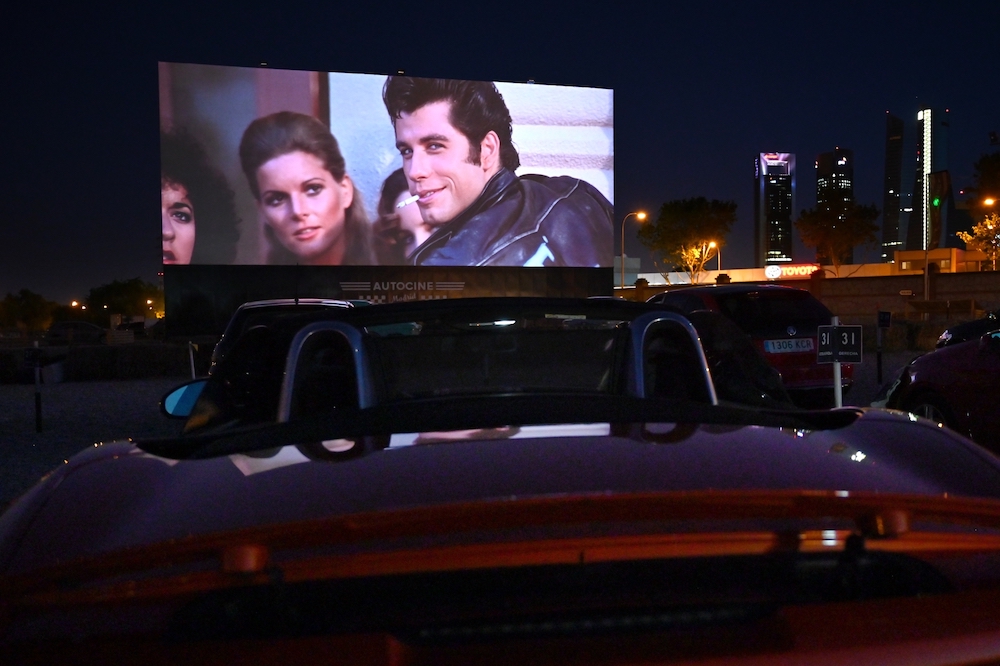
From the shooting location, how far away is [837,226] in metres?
69.1

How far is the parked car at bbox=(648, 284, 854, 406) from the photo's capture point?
10336 millimetres

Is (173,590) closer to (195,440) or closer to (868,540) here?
(868,540)

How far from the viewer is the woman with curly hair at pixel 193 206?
95.9 ft

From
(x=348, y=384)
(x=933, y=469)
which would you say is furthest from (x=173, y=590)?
(x=348, y=384)

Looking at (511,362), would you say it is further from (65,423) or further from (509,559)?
(509,559)

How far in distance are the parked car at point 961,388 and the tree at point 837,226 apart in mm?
65493

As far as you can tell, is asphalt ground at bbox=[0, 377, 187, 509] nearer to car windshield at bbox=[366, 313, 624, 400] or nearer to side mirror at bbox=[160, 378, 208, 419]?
side mirror at bbox=[160, 378, 208, 419]

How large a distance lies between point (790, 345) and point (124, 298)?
126454mm

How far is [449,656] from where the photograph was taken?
1011 millimetres

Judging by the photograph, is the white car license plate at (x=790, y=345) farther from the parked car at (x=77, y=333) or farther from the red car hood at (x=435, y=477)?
the parked car at (x=77, y=333)

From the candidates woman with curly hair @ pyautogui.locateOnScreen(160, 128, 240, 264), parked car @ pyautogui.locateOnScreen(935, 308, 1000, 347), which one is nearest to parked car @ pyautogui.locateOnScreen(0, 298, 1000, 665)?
parked car @ pyautogui.locateOnScreen(935, 308, 1000, 347)

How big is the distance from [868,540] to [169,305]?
1231 inches

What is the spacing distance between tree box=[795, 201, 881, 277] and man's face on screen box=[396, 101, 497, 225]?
4660 centimetres

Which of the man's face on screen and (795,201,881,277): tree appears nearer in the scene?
the man's face on screen
